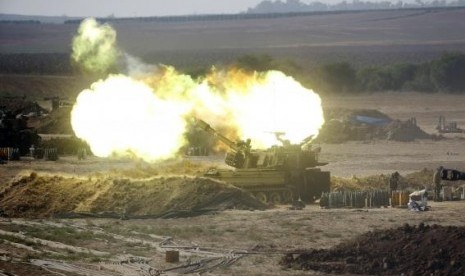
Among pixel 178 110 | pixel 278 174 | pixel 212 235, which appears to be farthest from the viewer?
pixel 178 110

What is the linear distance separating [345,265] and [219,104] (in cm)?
1974

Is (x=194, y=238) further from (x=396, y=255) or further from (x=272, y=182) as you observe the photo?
(x=272, y=182)

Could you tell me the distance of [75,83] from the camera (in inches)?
4865

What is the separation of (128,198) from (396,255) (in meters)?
13.9

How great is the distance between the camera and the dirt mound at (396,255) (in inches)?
1291

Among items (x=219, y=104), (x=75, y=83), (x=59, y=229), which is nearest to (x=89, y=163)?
(x=219, y=104)

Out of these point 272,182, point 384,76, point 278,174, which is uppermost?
point 384,76

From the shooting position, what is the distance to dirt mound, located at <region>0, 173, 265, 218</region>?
44344 mm

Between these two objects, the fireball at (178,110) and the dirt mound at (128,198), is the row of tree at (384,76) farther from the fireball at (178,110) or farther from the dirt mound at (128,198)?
the dirt mound at (128,198)

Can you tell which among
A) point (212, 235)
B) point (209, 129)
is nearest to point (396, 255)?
point (212, 235)

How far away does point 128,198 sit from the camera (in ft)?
148

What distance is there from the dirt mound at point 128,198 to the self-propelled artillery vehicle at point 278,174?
2.05 metres

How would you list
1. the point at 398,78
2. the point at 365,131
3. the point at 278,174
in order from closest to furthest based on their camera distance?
the point at 278,174 < the point at 365,131 < the point at 398,78

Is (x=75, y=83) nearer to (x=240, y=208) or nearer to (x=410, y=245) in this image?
(x=240, y=208)
